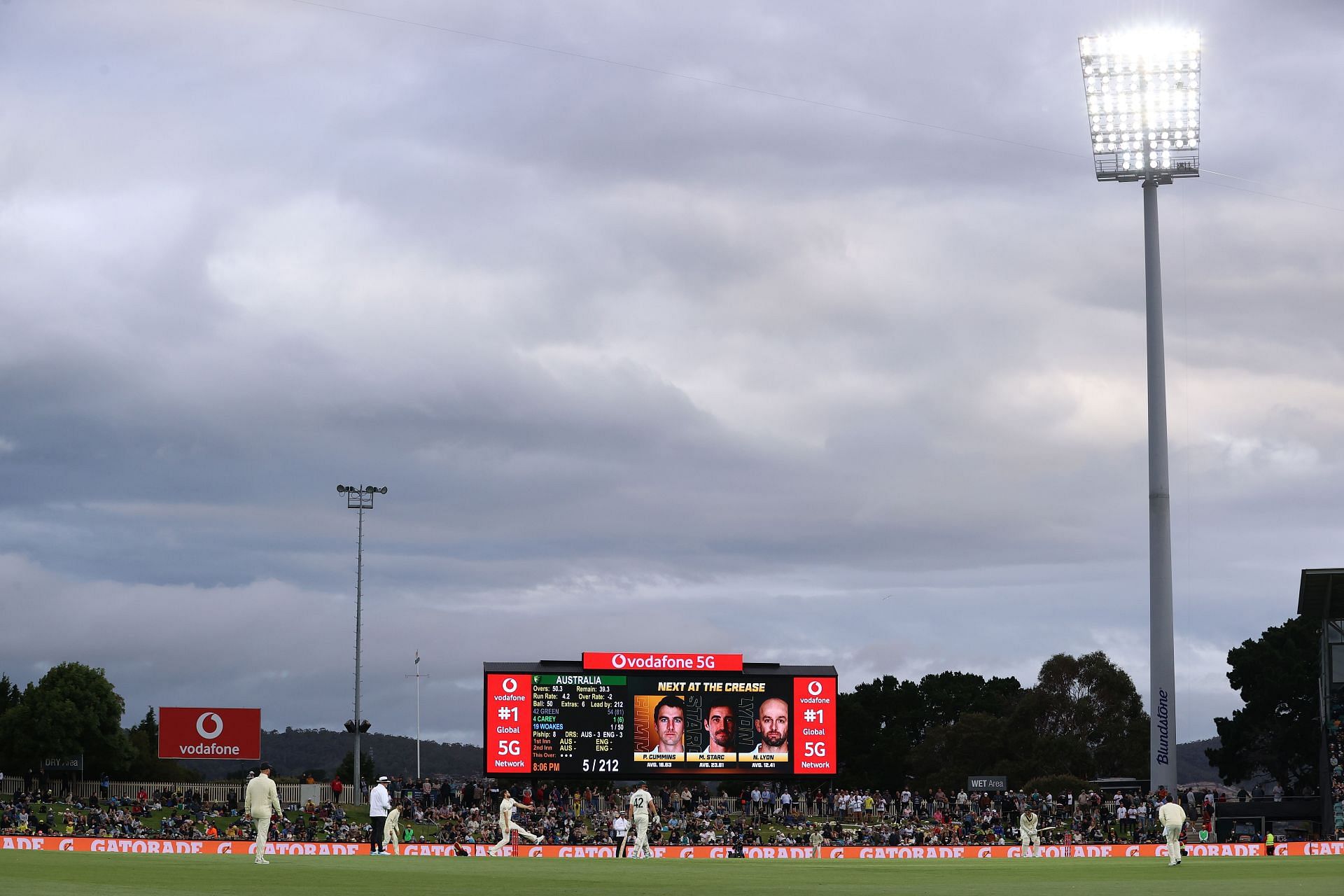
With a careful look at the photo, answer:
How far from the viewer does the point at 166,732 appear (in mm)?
86375

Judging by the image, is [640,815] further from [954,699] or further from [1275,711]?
[954,699]

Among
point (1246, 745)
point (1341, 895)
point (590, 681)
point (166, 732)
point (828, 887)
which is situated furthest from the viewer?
point (1246, 745)

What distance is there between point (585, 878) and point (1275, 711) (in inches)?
3875

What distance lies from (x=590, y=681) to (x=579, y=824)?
605cm

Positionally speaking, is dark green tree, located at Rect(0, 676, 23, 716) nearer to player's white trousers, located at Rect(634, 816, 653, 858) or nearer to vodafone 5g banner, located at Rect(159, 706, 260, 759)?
vodafone 5g banner, located at Rect(159, 706, 260, 759)

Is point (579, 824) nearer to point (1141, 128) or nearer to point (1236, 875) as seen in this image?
point (1141, 128)

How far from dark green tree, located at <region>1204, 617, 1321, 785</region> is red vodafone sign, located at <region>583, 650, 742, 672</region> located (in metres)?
54.2

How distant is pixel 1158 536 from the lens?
205ft

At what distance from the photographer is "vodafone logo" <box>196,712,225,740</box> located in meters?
87.4

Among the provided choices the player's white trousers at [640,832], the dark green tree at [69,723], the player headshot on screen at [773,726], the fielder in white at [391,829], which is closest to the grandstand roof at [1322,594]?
the player headshot on screen at [773,726]

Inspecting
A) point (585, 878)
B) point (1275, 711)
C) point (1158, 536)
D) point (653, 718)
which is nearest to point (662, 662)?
point (653, 718)

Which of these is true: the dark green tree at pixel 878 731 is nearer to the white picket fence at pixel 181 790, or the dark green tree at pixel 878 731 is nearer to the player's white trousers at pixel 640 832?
the white picket fence at pixel 181 790

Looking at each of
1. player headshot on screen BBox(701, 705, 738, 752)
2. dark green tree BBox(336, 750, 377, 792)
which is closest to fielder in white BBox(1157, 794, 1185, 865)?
player headshot on screen BBox(701, 705, 738, 752)

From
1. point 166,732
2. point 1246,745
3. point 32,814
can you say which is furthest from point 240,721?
point 1246,745
